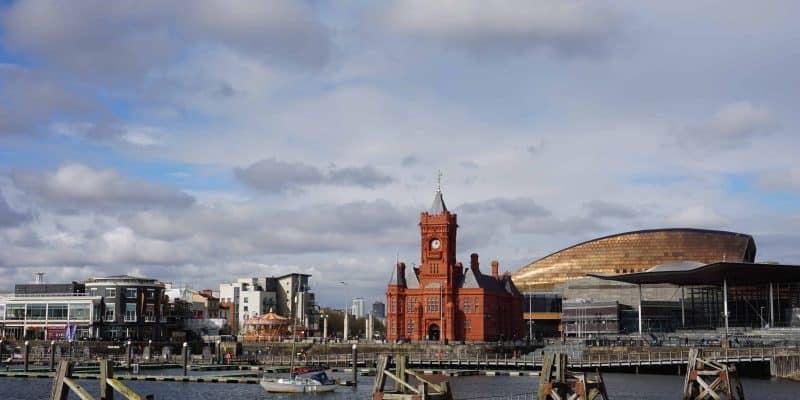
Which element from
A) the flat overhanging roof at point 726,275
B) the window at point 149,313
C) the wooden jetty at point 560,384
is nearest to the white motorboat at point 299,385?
the wooden jetty at point 560,384

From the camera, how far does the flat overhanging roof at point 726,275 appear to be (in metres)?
136

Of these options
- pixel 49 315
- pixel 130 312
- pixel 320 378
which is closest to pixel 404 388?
pixel 320 378

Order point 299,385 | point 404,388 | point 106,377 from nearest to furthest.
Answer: point 106,377 < point 404,388 < point 299,385

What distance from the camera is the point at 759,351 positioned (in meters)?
100

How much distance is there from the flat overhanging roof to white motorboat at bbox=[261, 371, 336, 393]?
73579 millimetres

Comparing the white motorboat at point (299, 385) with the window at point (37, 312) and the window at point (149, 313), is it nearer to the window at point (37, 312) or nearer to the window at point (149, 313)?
the window at point (149, 313)

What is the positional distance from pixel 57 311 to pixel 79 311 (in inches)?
165

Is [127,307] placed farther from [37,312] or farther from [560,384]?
[560,384]

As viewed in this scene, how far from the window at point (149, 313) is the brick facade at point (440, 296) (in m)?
37.9

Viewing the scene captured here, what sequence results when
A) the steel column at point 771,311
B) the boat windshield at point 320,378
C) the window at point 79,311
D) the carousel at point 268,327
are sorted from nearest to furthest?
the boat windshield at point 320,378, the window at point 79,311, the steel column at point 771,311, the carousel at point 268,327

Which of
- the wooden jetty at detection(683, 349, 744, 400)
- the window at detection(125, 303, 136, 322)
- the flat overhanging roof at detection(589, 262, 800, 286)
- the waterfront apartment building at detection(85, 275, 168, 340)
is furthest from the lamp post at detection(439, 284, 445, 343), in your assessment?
the wooden jetty at detection(683, 349, 744, 400)

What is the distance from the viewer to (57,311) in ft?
474

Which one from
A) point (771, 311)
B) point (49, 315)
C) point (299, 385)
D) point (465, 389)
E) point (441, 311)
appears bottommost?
point (465, 389)

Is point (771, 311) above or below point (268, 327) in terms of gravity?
above
